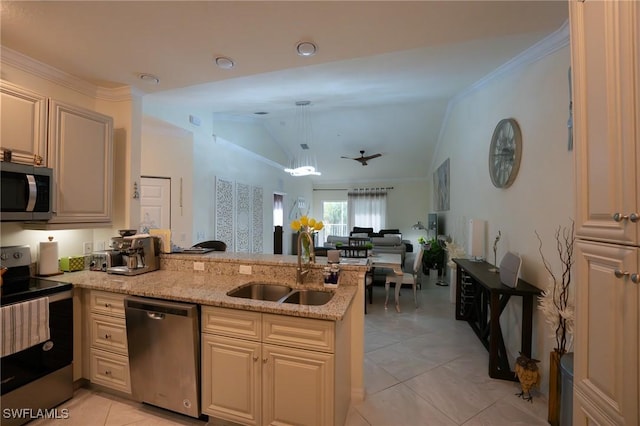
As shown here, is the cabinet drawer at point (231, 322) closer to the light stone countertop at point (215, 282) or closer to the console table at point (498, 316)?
the light stone countertop at point (215, 282)

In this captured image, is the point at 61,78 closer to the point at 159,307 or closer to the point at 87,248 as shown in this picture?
the point at 87,248

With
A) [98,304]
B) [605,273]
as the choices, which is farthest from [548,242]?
[98,304]

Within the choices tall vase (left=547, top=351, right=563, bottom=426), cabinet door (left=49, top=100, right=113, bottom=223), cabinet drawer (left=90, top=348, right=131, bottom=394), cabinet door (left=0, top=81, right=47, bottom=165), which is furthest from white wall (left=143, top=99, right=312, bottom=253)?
tall vase (left=547, top=351, right=563, bottom=426)

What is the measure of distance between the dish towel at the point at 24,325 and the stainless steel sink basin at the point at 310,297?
5.40 feet

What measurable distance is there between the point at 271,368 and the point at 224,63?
2.25 metres

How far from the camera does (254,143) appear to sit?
650 centimetres

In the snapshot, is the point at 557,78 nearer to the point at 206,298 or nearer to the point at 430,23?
the point at 430,23

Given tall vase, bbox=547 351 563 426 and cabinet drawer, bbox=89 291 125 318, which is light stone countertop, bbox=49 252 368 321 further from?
tall vase, bbox=547 351 563 426

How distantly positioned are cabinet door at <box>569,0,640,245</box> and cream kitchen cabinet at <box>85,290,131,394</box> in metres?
2.71

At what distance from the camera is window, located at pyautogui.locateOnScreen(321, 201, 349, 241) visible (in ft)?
34.8

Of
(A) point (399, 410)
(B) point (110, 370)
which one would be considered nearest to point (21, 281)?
(B) point (110, 370)

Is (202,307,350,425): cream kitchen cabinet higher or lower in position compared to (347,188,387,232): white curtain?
lower

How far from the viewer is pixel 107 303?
201cm

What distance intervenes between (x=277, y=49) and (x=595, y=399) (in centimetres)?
250
